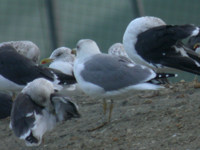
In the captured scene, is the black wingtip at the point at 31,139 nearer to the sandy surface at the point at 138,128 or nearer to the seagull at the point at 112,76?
the sandy surface at the point at 138,128

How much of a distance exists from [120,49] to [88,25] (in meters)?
1.64

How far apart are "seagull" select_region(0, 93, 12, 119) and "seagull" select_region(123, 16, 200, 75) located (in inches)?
57.9

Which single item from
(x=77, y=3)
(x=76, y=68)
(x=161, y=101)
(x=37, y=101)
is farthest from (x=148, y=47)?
(x=77, y=3)

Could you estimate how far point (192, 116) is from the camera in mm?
4781

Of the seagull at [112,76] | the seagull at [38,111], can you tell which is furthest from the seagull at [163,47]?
the seagull at [38,111]

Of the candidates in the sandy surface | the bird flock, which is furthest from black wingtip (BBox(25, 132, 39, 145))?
the sandy surface

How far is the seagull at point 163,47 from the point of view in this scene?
5453 millimetres

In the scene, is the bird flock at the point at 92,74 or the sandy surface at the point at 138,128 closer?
the sandy surface at the point at 138,128

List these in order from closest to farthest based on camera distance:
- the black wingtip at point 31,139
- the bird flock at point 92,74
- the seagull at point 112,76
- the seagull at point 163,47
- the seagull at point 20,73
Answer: the black wingtip at point 31,139
the bird flock at point 92,74
the seagull at point 112,76
the seagull at point 163,47
the seagull at point 20,73

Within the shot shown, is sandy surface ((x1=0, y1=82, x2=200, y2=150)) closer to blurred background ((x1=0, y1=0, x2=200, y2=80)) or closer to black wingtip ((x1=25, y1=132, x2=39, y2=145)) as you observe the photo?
black wingtip ((x1=25, y1=132, x2=39, y2=145))

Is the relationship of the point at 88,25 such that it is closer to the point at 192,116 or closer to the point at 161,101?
the point at 161,101

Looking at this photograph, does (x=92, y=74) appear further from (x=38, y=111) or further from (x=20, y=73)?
(x=20, y=73)

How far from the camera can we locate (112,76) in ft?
16.1

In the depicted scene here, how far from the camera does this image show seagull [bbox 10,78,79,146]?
174 inches
